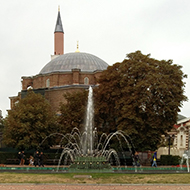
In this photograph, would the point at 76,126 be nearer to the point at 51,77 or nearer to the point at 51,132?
the point at 51,132

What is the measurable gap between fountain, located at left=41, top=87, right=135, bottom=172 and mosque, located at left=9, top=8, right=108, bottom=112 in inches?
743

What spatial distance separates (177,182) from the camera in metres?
17.1

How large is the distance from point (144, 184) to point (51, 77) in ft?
145

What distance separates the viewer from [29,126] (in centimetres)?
3691

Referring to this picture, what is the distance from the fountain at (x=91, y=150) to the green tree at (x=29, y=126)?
1953 mm

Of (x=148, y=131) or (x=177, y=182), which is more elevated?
(x=148, y=131)

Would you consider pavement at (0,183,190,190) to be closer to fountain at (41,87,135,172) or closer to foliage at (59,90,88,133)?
fountain at (41,87,135,172)

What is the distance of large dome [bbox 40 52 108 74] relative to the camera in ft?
200

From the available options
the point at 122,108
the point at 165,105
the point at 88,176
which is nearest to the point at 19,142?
the point at 122,108

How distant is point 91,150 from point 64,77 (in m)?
36.2

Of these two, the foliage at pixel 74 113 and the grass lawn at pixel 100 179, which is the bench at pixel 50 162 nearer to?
the foliage at pixel 74 113

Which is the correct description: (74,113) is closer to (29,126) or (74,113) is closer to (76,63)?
(29,126)

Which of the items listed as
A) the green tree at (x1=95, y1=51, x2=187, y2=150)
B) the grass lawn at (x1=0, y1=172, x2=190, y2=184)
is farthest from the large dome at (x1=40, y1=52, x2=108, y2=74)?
the grass lawn at (x1=0, y1=172, x2=190, y2=184)

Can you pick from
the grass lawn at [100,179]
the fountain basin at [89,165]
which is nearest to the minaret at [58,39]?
the fountain basin at [89,165]
